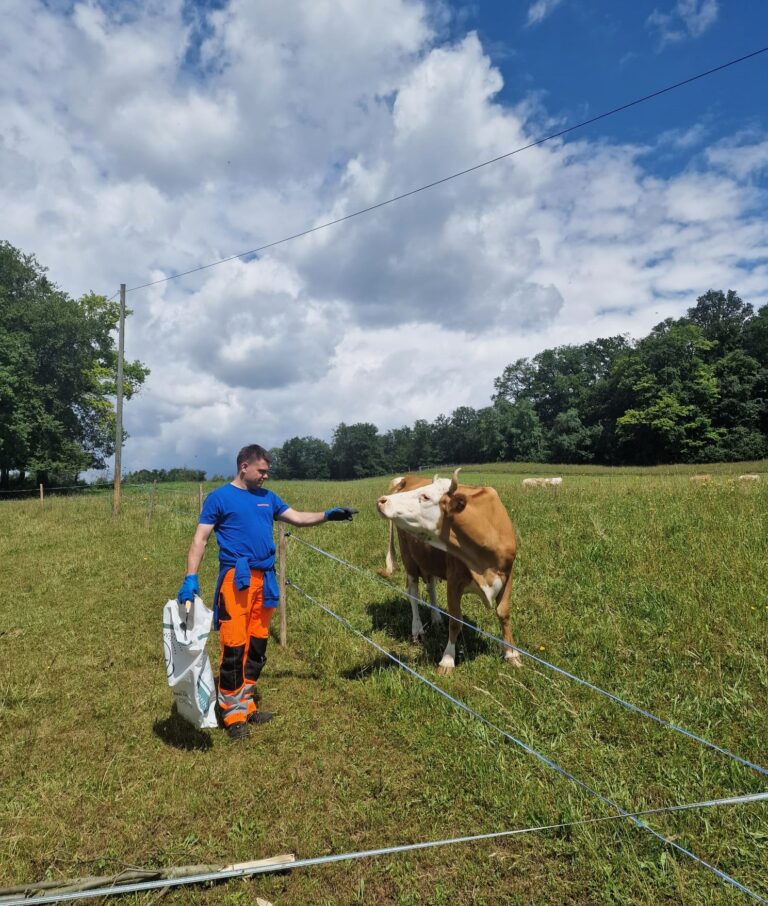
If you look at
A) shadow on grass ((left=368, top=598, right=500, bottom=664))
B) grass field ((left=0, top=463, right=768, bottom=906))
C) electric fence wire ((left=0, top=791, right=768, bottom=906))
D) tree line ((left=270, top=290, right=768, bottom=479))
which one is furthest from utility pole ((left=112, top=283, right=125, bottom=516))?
tree line ((left=270, top=290, right=768, bottom=479))

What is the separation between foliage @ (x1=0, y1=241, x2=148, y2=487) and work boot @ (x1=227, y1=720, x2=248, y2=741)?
30.9 m

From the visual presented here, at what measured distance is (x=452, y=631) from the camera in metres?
5.07

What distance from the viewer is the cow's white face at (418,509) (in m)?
4.90

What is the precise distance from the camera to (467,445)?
8662 cm

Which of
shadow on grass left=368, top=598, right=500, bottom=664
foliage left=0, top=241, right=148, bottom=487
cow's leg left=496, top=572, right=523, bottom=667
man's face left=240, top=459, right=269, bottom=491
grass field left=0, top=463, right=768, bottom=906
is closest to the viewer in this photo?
grass field left=0, top=463, right=768, bottom=906

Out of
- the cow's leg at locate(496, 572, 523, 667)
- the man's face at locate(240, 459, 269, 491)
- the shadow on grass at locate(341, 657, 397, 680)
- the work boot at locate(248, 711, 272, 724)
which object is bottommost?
the work boot at locate(248, 711, 272, 724)

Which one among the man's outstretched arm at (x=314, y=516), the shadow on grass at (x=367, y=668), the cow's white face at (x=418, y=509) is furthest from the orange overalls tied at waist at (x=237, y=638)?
the cow's white face at (x=418, y=509)

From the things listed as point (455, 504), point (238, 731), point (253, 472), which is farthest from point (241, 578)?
point (455, 504)

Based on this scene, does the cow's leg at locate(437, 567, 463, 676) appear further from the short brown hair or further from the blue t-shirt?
the short brown hair

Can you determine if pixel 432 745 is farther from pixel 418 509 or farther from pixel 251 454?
pixel 251 454

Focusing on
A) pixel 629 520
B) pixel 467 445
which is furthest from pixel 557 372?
pixel 629 520

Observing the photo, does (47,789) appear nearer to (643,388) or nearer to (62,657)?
(62,657)

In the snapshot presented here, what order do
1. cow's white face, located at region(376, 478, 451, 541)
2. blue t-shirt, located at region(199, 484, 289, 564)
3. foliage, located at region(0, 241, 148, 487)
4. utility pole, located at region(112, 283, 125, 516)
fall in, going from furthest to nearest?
foliage, located at region(0, 241, 148, 487) → utility pole, located at region(112, 283, 125, 516) → cow's white face, located at region(376, 478, 451, 541) → blue t-shirt, located at region(199, 484, 289, 564)

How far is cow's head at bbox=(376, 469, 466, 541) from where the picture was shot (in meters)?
4.91
